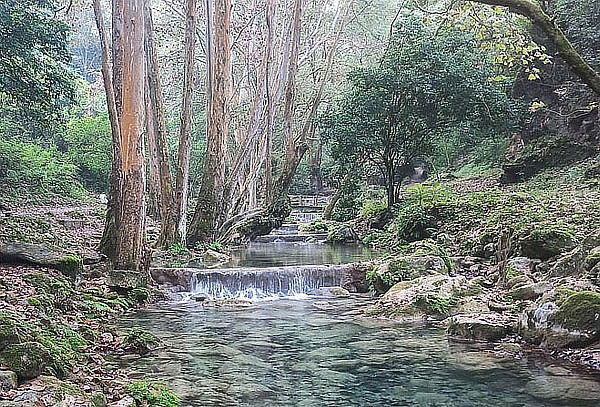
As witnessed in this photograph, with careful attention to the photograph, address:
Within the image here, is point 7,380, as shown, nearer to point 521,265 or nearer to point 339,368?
point 339,368

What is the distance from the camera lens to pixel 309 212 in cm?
3309

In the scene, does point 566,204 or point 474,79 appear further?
point 474,79

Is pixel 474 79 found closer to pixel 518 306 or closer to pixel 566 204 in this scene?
pixel 566 204

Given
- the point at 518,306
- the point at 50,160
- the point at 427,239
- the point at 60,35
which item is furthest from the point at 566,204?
the point at 50,160

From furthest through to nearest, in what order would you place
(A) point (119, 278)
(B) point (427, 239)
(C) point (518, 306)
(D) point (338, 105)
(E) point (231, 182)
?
(D) point (338, 105), (E) point (231, 182), (B) point (427, 239), (A) point (119, 278), (C) point (518, 306)

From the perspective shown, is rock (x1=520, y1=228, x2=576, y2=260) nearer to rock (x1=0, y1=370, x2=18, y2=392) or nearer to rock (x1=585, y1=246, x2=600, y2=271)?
rock (x1=585, y1=246, x2=600, y2=271)

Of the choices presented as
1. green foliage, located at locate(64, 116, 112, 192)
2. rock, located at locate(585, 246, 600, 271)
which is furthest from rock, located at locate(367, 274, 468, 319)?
green foliage, located at locate(64, 116, 112, 192)

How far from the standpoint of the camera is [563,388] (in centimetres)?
623

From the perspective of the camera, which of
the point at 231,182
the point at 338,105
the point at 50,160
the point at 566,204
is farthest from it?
the point at 50,160

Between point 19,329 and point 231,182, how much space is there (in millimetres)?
11847

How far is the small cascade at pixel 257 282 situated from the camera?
12922 millimetres

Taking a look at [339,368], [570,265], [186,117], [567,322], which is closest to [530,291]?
[570,265]

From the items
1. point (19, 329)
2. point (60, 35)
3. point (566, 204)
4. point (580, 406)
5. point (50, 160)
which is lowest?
point (580, 406)

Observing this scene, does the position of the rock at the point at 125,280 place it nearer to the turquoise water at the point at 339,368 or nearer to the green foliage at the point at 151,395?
the turquoise water at the point at 339,368
